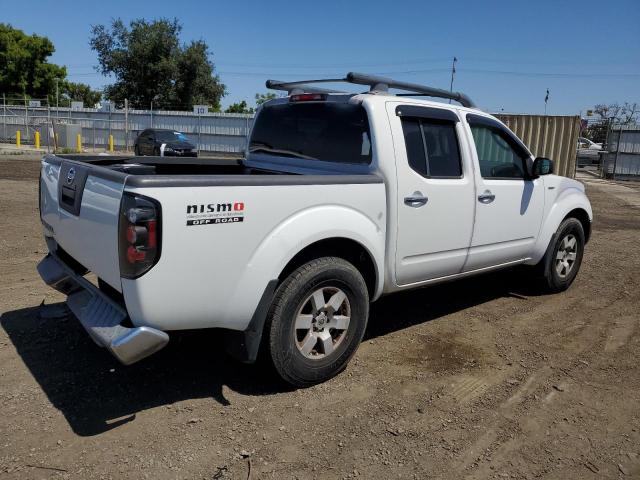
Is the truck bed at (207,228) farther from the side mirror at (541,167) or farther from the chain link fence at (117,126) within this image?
the chain link fence at (117,126)

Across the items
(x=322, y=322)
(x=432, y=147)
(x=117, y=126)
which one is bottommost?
(x=322, y=322)

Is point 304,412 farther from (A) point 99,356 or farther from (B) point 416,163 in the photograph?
(B) point 416,163

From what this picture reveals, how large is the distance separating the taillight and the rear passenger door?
71.8 inches

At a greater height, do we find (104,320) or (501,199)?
(501,199)

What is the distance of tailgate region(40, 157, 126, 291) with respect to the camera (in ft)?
9.45

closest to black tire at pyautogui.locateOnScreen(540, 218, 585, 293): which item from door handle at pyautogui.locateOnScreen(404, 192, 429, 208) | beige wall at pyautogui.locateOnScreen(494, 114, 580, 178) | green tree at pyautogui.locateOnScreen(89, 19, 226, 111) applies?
door handle at pyautogui.locateOnScreen(404, 192, 429, 208)

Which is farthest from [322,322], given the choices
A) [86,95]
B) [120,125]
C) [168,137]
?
[86,95]

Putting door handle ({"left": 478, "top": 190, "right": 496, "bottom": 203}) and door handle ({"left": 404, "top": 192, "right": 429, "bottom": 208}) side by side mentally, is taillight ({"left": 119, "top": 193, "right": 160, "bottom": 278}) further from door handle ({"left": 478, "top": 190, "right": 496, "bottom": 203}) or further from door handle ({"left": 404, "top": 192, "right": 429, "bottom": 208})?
door handle ({"left": 478, "top": 190, "right": 496, "bottom": 203})

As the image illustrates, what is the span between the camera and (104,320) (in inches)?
119

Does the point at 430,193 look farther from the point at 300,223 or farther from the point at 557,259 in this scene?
the point at 557,259

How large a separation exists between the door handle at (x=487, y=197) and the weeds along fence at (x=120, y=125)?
76.3 feet

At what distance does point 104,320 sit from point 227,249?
81cm

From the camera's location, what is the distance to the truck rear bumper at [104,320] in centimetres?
278

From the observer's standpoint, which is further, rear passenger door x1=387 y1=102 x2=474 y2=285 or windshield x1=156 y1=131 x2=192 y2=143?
windshield x1=156 y1=131 x2=192 y2=143
